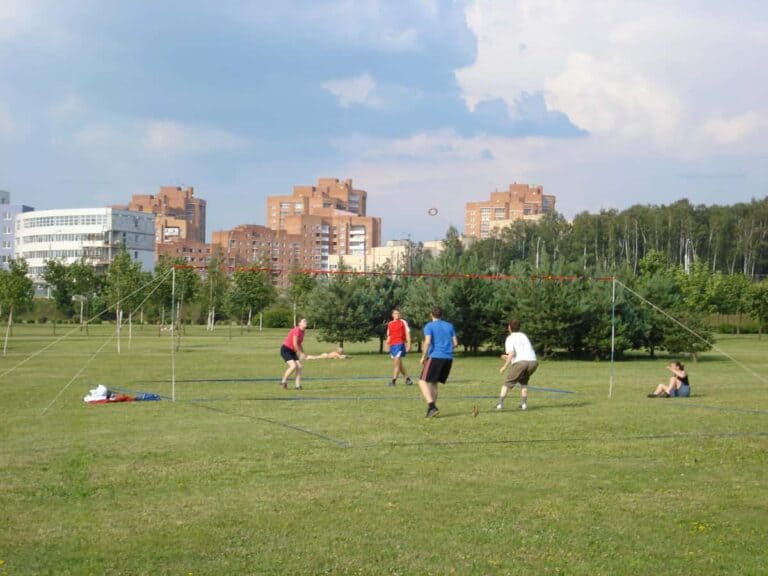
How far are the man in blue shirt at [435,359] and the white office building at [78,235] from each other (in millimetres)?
139734

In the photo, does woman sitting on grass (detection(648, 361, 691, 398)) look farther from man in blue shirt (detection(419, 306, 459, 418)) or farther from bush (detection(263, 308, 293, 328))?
bush (detection(263, 308, 293, 328))

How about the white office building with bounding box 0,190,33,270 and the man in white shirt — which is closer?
Answer: the man in white shirt

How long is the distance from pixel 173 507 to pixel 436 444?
16.6 ft

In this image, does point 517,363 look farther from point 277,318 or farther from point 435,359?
point 277,318

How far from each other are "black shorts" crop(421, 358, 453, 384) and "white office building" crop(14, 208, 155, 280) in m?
140

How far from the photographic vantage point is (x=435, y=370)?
55.5 feet

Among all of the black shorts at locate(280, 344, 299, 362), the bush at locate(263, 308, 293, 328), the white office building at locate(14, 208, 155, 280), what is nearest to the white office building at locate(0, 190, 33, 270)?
the white office building at locate(14, 208, 155, 280)

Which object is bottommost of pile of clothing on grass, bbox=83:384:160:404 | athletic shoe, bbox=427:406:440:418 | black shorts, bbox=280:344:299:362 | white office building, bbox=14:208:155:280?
pile of clothing on grass, bbox=83:384:160:404

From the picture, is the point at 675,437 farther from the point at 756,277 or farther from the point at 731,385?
the point at 756,277

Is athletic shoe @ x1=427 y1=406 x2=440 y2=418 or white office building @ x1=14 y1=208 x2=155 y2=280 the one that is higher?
white office building @ x1=14 y1=208 x2=155 y2=280

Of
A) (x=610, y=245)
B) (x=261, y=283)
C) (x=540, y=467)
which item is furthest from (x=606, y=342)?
(x=610, y=245)

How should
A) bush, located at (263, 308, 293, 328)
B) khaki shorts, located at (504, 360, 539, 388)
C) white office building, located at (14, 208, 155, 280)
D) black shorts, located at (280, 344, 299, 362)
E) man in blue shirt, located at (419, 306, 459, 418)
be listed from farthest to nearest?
white office building, located at (14, 208, 155, 280), bush, located at (263, 308, 293, 328), black shorts, located at (280, 344, 299, 362), khaki shorts, located at (504, 360, 539, 388), man in blue shirt, located at (419, 306, 459, 418)

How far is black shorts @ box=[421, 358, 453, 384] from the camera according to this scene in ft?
55.3

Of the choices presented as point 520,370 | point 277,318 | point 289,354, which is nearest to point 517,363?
point 520,370
